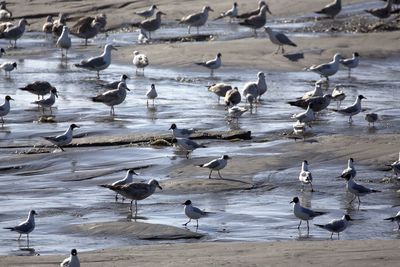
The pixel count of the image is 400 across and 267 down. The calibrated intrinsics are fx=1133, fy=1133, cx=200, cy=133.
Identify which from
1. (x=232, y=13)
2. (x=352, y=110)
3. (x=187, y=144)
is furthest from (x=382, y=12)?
(x=187, y=144)

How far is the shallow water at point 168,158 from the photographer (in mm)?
14828

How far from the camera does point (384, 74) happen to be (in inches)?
1094

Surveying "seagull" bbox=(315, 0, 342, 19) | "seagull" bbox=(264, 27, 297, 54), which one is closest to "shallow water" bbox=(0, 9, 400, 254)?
"seagull" bbox=(264, 27, 297, 54)

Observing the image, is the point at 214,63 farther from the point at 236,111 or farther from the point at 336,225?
the point at 336,225

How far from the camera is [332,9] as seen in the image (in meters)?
34.2

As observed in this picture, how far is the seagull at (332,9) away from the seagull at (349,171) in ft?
56.6

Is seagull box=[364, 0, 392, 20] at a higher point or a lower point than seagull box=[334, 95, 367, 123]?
higher

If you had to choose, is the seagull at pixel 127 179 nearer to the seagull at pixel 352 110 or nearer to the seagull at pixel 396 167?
the seagull at pixel 396 167

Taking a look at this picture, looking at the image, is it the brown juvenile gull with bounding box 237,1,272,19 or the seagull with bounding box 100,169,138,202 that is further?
the brown juvenile gull with bounding box 237,1,272,19

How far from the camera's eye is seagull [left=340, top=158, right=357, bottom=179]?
1647 centimetres

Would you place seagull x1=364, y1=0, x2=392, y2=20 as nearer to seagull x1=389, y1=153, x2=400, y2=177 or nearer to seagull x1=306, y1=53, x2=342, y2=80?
seagull x1=306, y1=53, x2=342, y2=80

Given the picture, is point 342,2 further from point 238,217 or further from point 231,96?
point 238,217

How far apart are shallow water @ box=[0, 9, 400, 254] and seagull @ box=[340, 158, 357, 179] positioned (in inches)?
9.2

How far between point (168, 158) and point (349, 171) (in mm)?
3398
